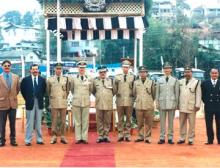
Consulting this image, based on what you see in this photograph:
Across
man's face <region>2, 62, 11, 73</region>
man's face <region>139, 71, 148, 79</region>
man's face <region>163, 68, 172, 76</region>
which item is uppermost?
man's face <region>2, 62, 11, 73</region>

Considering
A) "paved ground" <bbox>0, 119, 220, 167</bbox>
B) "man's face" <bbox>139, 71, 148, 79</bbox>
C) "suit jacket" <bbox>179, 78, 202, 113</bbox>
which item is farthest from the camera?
"man's face" <bbox>139, 71, 148, 79</bbox>

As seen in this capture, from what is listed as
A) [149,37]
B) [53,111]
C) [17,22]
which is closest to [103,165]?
[53,111]

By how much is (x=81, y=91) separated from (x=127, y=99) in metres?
0.92

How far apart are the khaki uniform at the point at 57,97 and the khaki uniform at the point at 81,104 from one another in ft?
0.62

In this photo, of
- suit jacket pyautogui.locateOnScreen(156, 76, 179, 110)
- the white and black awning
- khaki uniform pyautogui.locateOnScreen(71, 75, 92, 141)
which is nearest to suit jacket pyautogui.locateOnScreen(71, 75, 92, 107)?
khaki uniform pyautogui.locateOnScreen(71, 75, 92, 141)

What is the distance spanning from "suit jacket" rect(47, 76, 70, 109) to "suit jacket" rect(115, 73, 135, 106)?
104 cm

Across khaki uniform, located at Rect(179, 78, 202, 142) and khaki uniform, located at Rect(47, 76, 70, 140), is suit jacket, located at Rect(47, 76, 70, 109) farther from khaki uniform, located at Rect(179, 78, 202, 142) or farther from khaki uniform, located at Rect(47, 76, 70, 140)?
khaki uniform, located at Rect(179, 78, 202, 142)

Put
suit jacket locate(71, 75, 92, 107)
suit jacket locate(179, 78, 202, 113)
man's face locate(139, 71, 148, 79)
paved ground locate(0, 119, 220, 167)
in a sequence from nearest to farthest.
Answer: paved ground locate(0, 119, 220, 167), suit jacket locate(179, 78, 202, 113), suit jacket locate(71, 75, 92, 107), man's face locate(139, 71, 148, 79)

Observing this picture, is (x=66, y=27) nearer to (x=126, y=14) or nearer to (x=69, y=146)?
(x=126, y=14)

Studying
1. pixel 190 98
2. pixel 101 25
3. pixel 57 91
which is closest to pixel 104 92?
pixel 57 91

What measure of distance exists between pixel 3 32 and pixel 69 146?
9418 centimetres

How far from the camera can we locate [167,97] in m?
Result: 9.96

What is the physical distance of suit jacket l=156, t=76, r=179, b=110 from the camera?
9.95 m

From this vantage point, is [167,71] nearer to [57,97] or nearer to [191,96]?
[191,96]
